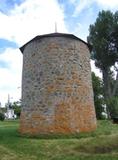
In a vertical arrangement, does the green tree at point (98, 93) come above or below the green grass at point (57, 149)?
above

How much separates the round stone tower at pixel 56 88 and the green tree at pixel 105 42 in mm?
13919

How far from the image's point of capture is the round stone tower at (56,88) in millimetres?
16484

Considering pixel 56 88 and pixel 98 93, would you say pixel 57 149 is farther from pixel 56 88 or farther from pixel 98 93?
pixel 98 93

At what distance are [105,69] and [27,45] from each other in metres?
15.9

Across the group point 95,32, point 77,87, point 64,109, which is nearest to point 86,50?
point 77,87

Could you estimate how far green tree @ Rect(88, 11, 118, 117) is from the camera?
31.7 m

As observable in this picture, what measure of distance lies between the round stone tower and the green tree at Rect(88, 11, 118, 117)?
1392 cm

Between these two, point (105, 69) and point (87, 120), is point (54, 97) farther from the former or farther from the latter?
point (105, 69)

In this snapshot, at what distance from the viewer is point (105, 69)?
32.9 m

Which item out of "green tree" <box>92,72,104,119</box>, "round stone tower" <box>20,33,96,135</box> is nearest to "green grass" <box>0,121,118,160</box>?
"round stone tower" <box>20,33,96,135</box>

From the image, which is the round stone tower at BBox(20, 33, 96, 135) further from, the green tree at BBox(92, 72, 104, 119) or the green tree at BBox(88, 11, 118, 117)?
the green tree at BBox(92, 72, 104, 119)

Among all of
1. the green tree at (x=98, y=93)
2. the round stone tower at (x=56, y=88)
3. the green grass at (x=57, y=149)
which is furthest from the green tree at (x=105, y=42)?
the green grass at (x=57, y=149)

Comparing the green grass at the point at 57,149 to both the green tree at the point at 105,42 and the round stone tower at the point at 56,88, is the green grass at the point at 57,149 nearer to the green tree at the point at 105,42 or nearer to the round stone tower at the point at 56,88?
the round stone tower at the point at 56,88

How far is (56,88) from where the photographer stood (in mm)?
16688
